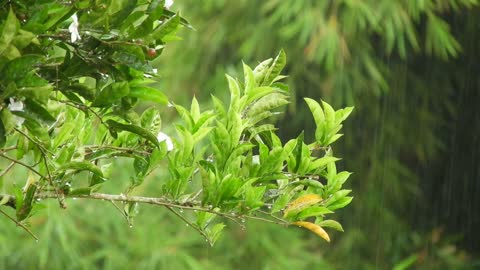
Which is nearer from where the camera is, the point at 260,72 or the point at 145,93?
the point at 145,93

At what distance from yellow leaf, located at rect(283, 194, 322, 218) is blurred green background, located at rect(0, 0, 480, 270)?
2.61 m

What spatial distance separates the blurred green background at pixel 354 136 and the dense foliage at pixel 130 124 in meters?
2.59

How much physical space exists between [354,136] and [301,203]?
3.02 metres

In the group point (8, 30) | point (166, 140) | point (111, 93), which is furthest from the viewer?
point (166, 140)

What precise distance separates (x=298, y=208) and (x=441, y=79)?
126 inches

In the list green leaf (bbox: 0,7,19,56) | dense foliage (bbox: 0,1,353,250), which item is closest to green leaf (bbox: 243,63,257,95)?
dense foliage (bbox: 0,1,353,250)

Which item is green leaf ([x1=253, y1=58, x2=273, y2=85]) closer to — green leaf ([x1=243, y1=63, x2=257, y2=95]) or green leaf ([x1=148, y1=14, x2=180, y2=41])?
green leaf ([x1=243, y1=63, x2=257, y2=95])

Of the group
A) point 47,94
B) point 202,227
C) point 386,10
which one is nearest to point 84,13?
point 47,94

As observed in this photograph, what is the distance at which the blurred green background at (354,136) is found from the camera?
382cm

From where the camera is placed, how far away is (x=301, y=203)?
116cm

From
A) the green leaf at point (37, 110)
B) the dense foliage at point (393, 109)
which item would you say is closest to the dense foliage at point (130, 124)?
the green leaf at point (37, 110)

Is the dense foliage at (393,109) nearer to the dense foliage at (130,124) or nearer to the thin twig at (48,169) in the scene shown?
the dense foliage at (130,124)

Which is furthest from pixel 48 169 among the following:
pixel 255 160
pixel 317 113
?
pixel 317 113

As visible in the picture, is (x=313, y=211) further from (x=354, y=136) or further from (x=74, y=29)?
(x=354, y=136)
